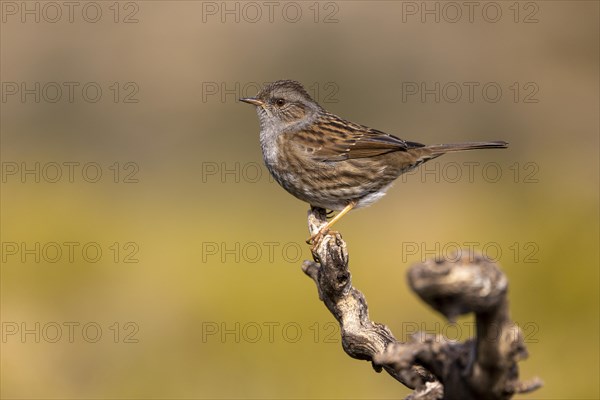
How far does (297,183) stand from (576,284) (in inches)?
142

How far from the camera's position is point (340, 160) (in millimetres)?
7879

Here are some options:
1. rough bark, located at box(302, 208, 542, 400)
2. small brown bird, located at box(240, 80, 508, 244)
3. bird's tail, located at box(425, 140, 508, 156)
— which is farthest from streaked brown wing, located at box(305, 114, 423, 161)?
rough bark, located at box(302, 208, 542, 400)

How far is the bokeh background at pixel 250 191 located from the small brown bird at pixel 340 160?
1.91 m

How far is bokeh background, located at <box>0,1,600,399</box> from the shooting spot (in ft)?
30.8

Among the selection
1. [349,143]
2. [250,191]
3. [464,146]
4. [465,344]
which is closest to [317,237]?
[349,143]

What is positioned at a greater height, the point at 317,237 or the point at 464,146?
the point at 464,146

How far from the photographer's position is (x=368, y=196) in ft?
26.1

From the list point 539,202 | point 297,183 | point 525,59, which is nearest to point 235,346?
point 297,183

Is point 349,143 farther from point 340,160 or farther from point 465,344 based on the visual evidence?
point 465,344

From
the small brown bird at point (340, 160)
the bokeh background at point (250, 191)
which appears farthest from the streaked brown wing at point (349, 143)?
the bokeh background at point (250, 191)

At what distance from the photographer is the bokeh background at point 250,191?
30.8 feet

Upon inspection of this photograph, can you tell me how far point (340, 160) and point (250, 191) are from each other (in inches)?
229

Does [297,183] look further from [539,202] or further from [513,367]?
[539,202]

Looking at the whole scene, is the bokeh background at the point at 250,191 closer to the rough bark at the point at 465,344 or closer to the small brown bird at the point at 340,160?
the small brown bird at the point at 340,160
